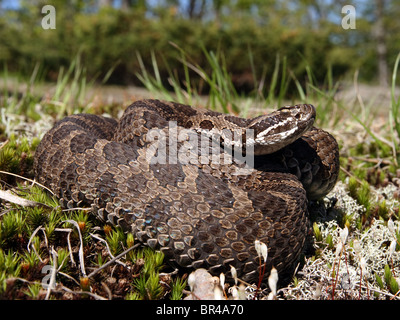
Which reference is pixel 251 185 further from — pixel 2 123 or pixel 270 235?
pixel 2 123

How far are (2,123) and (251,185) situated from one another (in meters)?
4.22

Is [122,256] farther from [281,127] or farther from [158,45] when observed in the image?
[158,45]

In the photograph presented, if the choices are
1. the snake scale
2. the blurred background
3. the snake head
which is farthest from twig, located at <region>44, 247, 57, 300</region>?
the blurred background

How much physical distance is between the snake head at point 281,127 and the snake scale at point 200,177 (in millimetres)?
10

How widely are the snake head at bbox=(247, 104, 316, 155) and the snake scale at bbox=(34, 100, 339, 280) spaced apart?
1 centimetres

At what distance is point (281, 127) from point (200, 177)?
108 cm

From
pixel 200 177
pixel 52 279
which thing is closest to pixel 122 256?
pixel 52 279

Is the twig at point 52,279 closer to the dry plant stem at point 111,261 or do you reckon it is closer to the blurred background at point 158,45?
the dry plant stem at point 111,261

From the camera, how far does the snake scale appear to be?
3.01m

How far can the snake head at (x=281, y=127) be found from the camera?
12.4 ft

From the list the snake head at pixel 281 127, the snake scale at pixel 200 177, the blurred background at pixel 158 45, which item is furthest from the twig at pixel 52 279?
the blurred background at pixel 158 45

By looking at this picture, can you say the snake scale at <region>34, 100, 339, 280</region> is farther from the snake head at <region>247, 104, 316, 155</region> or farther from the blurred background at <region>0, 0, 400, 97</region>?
the blurred background at <region>0, 0, 400, 97</region>

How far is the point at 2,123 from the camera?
19.2 ft
